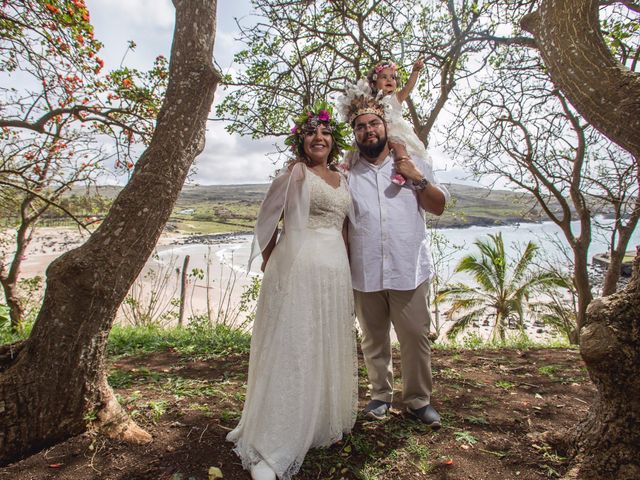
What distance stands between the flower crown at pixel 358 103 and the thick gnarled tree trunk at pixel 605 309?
50.0 inches

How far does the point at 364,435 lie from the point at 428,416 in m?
0.57

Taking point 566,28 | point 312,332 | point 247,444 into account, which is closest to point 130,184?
point 312,332

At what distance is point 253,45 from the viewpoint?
7.10 metres

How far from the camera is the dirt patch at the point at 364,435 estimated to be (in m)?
2.47

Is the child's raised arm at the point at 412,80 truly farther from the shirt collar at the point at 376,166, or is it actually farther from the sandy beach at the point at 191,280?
the sandy beach at the point at 191,280

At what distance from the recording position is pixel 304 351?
2.62 metres

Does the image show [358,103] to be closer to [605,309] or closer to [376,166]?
[376,166]

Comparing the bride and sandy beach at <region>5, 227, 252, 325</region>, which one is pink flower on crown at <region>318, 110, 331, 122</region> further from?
sandy beach at <region>5, 227, 252, 325</region>

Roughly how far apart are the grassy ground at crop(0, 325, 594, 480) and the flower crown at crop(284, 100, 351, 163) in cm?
224

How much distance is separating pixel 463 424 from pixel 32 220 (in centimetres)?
915

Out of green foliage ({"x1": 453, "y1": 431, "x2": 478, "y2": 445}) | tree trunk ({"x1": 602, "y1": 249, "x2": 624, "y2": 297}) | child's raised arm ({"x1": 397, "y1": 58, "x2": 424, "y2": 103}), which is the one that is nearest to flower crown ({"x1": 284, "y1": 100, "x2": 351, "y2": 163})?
child's raised arm ({"x1": 397, "y1": 58, "x2": 424, "y2": 103})

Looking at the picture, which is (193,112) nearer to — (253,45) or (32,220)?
(253,45)

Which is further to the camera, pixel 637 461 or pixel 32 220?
pixel 32 220

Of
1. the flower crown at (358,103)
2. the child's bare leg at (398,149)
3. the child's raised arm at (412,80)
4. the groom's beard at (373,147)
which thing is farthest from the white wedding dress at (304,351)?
the child's raised arm at (412,80)
